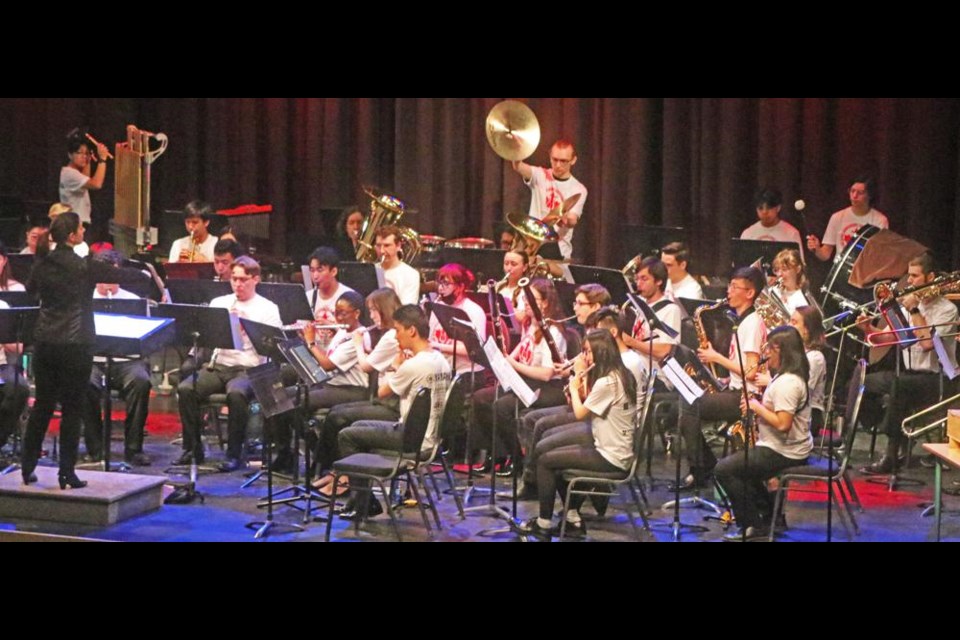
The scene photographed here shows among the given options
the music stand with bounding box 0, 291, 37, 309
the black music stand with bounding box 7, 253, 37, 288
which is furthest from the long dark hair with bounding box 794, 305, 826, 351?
the black music stand with bounding box 7, 253, 37, 288

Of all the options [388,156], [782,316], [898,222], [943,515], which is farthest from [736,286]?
[388,156]

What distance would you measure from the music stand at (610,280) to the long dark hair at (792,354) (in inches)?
59.6

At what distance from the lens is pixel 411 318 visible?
755 centimetres

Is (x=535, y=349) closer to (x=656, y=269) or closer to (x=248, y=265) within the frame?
(x=656, y=269)

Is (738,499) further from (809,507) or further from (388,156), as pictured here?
(388,156)

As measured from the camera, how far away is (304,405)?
→ 27.3 feet

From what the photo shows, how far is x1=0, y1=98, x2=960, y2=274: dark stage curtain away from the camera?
1134 cm

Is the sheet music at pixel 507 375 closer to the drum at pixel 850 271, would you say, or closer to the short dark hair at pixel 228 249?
the short dark hair at pixel 228 249

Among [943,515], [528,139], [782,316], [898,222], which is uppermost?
[528,139]

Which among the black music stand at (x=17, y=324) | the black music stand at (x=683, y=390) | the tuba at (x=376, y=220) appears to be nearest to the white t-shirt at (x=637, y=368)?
the black music stand at (x=683, y=390)

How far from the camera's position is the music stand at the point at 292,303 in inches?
340

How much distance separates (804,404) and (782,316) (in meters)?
1.22

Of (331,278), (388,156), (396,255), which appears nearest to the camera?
(331,278)

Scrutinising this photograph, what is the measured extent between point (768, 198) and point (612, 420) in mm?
4252
